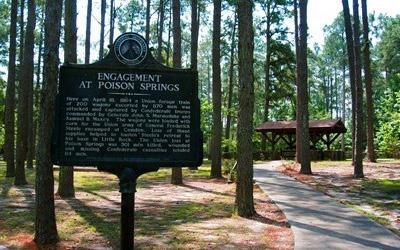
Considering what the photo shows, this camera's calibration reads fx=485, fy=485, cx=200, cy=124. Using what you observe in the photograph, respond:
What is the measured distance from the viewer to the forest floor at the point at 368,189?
10.9 meters

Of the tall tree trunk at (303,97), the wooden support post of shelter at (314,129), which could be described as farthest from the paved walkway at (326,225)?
the wooden support post of shelter at (314,129)

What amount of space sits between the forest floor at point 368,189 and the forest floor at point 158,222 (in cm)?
210

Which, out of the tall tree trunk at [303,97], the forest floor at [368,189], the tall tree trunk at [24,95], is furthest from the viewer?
the tall tree trunk at [303,97]

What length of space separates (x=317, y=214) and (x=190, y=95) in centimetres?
548

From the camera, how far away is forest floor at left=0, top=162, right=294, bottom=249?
7906mm

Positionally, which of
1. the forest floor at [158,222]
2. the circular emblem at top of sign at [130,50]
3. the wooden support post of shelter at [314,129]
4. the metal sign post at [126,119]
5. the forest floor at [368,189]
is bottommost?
Result: the forest floor at [158,222]

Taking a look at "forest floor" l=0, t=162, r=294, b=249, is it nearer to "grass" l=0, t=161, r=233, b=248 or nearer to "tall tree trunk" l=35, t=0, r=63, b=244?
"grass" l=0, t=161, r=233, b=248

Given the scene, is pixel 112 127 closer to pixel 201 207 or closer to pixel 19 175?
pixel 201 207

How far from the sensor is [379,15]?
63.9 metres

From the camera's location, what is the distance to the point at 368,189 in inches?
600

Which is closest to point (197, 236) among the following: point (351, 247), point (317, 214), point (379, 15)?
point (351, 247)

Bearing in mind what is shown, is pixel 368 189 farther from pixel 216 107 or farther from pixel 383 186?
pixel 216 107

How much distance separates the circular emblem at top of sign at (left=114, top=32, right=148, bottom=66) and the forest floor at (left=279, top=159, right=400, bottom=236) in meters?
5.79

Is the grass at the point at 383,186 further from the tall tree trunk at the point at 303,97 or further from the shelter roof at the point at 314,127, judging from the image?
the shelter roof at the point at 314,127
